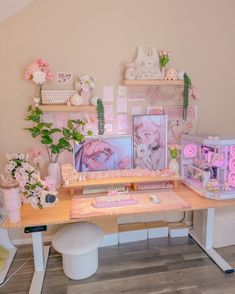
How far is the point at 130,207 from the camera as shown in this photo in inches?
68.1

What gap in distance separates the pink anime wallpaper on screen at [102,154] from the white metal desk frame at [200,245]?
0.64 m

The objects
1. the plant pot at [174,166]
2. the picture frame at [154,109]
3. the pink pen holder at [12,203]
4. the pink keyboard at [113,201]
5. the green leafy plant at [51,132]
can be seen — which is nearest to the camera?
the pink pen holder at [12,203]

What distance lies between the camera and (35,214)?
166 cm

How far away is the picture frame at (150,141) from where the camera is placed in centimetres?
220

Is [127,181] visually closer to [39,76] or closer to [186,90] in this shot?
[186,90]

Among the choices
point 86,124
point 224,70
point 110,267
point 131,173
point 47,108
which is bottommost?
point 110,267

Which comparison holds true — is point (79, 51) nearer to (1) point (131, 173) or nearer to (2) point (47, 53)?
(2) point (47, 53)

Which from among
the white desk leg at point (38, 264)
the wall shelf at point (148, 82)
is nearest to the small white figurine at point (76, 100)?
the wall shelf at point (148, 82)

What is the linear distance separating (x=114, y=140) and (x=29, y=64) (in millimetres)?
902

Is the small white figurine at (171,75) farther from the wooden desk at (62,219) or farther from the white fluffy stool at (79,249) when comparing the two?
the white fluffy stool at (79,249)

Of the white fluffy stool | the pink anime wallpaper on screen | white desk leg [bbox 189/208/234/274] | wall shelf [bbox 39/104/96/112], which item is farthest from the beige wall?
white desk leg [bbox 189/208/234/274]

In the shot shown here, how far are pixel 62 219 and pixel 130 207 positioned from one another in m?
0.45

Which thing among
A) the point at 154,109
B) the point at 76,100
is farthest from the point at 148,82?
the point at 76,100

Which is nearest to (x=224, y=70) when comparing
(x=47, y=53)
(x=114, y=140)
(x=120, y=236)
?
(x=114, y=140)
